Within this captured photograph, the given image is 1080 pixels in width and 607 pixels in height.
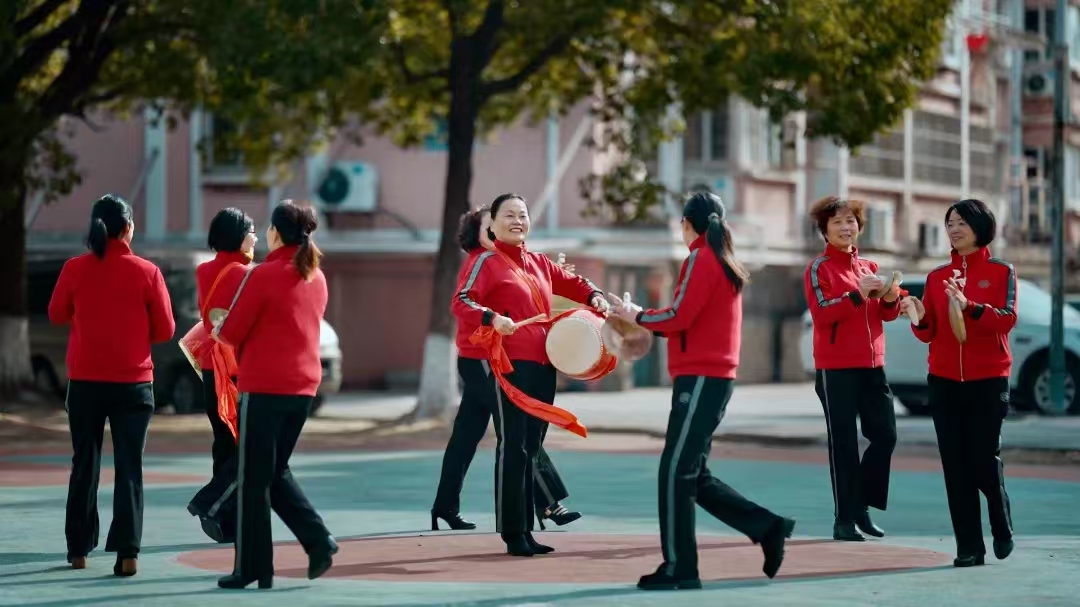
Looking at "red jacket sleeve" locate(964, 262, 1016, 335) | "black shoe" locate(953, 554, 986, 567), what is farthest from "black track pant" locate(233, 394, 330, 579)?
"red jacket sleeve" locate(964, 262, 1016, 335)

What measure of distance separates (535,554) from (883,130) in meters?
14.7

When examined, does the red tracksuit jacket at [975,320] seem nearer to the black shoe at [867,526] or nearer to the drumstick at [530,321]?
the black shoe at [867,526]

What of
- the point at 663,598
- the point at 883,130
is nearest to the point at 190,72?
the point at 883,130

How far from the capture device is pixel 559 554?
11.4 meters

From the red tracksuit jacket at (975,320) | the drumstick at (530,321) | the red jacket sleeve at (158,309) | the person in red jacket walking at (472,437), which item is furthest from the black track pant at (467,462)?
the red tracksuit jacket at (975,320)

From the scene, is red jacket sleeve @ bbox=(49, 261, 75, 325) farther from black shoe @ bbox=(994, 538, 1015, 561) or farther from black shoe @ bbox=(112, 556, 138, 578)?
black shoe @ bbox=(994, 538, 1015, 561)

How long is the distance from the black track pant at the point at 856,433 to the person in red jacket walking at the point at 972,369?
4.24 feet

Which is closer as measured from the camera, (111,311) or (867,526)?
(111,311)

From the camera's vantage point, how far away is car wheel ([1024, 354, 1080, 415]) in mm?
26328

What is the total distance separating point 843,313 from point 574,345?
1.87 m

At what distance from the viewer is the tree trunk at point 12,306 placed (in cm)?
2703

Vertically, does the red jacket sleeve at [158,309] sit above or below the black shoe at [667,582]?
→ above

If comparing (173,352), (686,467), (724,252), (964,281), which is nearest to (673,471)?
(686,467)

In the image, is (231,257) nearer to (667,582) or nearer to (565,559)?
(565,559)
